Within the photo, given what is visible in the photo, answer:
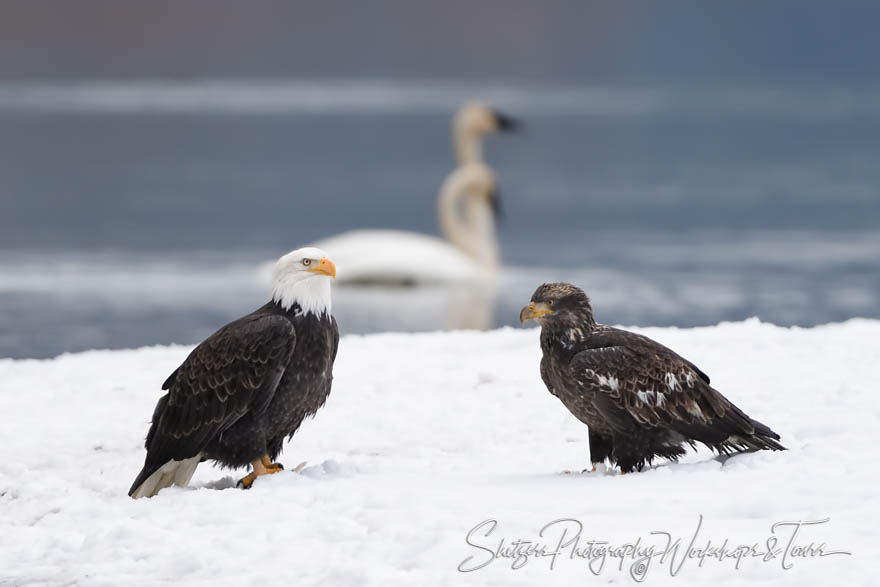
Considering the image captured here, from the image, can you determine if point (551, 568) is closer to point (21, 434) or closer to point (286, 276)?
point (286, 276)

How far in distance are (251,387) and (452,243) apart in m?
18.4

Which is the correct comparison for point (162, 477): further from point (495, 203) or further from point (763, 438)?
point (495, 203)

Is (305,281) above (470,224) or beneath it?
beneath

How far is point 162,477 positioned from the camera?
6887mm

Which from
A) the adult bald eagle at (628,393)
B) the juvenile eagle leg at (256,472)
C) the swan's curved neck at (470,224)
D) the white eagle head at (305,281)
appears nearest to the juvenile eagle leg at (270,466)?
the juvenile eagle leg at (256,472)

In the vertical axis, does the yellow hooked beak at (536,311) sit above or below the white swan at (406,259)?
below

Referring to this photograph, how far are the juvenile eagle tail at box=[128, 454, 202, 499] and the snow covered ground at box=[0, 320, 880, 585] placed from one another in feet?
0.51

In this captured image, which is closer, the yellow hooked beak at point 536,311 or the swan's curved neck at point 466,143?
the yellow hooked beak at point 536,311

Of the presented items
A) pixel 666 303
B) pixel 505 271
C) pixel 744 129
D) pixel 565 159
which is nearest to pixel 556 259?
pixel 505 271

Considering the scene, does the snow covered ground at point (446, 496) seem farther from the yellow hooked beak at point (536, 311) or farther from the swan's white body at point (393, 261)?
the swan's white body at point (393, 261)

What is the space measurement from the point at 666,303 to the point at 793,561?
16.7m

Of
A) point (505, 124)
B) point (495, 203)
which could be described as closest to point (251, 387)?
point (495, 203)

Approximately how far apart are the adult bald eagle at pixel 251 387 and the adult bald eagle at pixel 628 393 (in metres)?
1.06

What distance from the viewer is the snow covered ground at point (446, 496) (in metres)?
5.45
